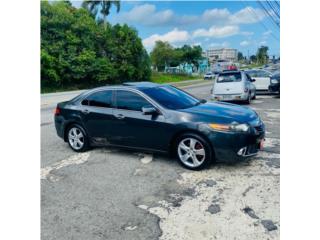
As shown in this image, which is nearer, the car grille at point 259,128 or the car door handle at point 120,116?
the car grille at point 259,128

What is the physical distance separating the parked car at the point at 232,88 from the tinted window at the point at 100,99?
7.87m

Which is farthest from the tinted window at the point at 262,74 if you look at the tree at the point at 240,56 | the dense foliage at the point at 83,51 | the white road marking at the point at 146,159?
the tree at the point at 240,56

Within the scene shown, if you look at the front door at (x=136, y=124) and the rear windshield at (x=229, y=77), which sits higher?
the rear windshield at (x=229, y=77)

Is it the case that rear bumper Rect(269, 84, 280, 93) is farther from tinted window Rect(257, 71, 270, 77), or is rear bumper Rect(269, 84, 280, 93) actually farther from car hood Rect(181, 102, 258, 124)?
car hood Rect(181, 102, 258, 124)

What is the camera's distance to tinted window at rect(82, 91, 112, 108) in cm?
578

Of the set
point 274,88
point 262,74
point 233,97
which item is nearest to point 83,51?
point 262,74

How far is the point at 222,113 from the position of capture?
496 cm

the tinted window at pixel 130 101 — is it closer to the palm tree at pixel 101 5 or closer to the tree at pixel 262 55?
the palm tree at pixel 101 5

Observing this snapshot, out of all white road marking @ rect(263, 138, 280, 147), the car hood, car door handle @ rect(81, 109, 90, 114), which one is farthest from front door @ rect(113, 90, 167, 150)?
white road marking @ rect(263, 138, 280, 147)

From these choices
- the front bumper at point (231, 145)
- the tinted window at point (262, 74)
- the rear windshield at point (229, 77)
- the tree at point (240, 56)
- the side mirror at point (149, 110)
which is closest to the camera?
the front bumper at point (231, 145)

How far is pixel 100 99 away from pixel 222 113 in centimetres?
234

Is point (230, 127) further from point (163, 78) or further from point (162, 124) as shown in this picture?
point (163, 78)

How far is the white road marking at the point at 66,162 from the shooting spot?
201 inches

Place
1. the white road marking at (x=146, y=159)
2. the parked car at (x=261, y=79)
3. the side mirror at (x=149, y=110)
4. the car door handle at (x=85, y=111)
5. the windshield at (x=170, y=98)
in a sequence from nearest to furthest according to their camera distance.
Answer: the side mirror at (x=149, y=110), the windshield at (x=170, y=98), the white road marking at (x=146, y=159), the car door handle at (x=85, y=111), the parked car at (x=261, y=79)
